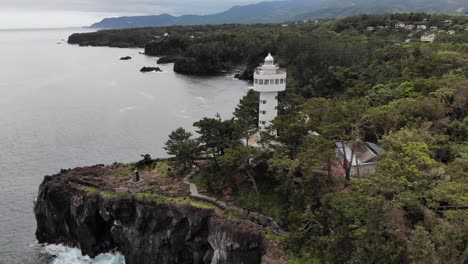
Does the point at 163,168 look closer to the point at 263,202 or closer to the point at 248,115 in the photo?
the point at 248,115

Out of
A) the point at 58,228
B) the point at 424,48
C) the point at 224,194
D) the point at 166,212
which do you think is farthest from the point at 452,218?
the point at 424,48

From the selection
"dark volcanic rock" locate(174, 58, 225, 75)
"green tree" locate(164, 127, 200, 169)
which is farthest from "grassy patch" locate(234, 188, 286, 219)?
"dark volcanic rock" locate(174, 58, 225, 75)

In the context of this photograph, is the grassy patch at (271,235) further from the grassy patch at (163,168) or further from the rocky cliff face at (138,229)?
the grassy patch at (163,168)

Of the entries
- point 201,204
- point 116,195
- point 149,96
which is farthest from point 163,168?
point 149,96

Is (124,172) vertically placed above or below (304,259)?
above

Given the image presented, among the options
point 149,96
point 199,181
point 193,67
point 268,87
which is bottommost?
point 149,96
